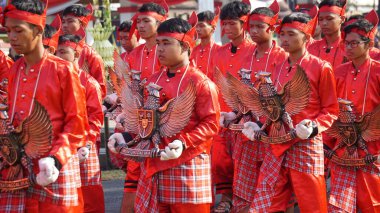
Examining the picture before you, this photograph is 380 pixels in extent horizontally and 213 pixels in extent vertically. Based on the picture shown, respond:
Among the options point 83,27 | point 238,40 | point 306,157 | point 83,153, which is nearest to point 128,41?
point 83,27

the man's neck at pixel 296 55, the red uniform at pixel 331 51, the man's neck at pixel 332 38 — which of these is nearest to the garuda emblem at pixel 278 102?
the man's neck at pixel 296 55

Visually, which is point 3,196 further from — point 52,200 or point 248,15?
point 248,15

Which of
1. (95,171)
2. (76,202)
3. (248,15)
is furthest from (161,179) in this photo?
(248,15)

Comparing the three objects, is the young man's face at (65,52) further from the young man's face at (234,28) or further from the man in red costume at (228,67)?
the young man's face at (234,28)

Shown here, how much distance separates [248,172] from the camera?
736cm

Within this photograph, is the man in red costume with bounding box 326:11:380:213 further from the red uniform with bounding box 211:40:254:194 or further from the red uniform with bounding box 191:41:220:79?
the red uniform with bounding box 191:41:220:79

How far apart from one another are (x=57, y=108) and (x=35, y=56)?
335mm

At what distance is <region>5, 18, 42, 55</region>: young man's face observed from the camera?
195 inches

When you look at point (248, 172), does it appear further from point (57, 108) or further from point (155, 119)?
point (57, 108)

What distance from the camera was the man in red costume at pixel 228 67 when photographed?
809cm

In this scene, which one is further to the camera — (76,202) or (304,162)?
(304,162)

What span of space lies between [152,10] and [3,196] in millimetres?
3365

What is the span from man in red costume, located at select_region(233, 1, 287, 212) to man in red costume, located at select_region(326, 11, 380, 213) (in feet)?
2.41

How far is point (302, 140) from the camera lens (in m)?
6.27
